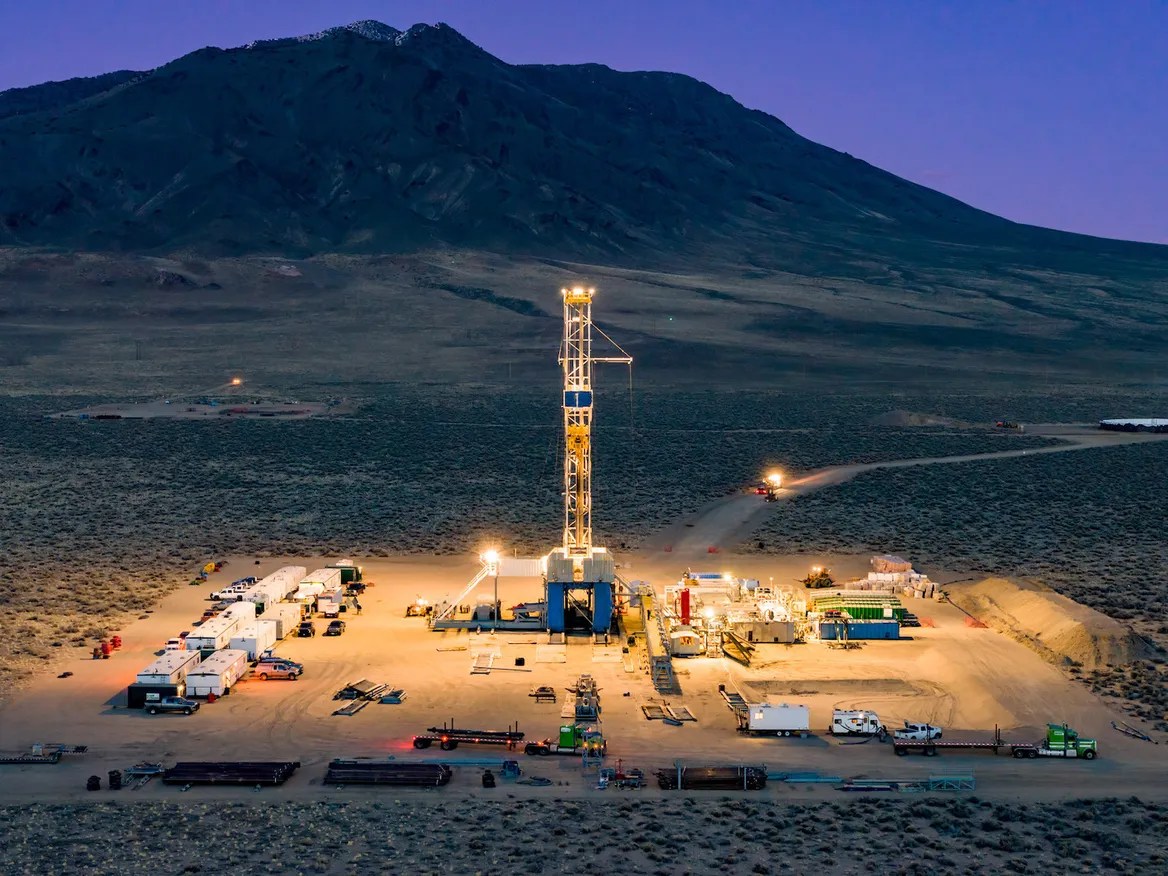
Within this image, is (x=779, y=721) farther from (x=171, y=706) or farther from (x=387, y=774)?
(x=171, y=706)

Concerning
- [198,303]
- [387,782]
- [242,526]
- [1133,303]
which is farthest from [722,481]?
[1133,303]

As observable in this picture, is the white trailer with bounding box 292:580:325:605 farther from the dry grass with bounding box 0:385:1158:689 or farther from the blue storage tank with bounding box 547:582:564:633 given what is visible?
the blue storage tank with bounding box 547:582:564:633

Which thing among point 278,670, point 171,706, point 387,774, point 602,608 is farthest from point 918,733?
point 171,706

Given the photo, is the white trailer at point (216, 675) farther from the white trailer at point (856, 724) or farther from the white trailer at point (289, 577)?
the white trailer at point (856, 724)

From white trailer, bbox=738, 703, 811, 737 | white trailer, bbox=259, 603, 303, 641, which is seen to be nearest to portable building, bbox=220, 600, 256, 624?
white trailer, bbox=259, 603, 303, 641

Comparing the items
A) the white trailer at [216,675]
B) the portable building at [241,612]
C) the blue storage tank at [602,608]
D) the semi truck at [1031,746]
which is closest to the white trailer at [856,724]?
the semi truck at [1031,746]

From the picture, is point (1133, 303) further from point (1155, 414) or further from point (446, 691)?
point (446, 691)
